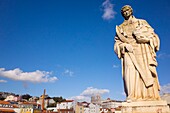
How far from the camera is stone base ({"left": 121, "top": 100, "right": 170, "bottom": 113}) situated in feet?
22.5

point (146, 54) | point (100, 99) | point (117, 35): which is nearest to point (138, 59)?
point (146, 54)

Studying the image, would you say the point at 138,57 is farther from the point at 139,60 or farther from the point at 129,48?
the point at 129,48

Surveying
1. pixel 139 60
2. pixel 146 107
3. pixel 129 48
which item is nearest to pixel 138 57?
pixel 139 60

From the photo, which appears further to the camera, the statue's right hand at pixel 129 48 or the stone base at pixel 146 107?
the statue's right hand at pixel 129 48

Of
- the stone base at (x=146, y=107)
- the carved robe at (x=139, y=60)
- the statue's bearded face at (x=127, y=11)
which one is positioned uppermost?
the statue's bearded face at (x=127, y=11)

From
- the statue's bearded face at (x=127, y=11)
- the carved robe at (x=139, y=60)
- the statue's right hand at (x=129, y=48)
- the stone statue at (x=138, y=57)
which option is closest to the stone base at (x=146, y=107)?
the stone statue at (x=138, y=57)

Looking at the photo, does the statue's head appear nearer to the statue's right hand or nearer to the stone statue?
the stone statue

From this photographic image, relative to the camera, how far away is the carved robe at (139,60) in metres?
7.61

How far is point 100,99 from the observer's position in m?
184

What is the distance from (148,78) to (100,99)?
594 feet

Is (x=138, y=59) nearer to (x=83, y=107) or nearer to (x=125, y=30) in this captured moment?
(x=125, y=30)

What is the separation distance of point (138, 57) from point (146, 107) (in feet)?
6.58

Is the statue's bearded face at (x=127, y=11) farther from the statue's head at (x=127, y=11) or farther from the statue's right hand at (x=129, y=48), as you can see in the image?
the statue's right hand at (x=129, y=48)

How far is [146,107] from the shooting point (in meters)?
6.96
